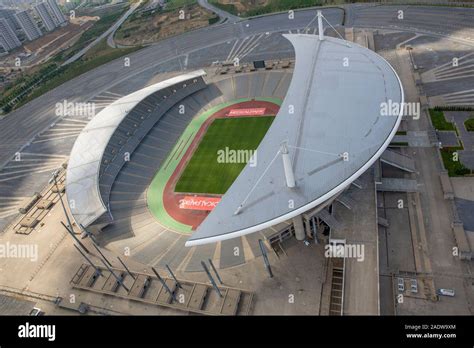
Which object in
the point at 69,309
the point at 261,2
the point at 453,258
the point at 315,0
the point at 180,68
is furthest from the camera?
the point at 261,2

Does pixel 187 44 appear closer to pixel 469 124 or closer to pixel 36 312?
pixel 469 124

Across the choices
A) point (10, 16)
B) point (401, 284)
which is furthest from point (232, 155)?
point (10, 16)

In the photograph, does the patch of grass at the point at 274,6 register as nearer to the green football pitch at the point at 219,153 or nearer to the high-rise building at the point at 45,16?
the green football pitch at the point at 219,153

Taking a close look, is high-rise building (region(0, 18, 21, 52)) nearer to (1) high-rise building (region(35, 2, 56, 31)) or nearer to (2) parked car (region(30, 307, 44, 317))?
(1) high-rise building (region(35, 2, 56, 31))
